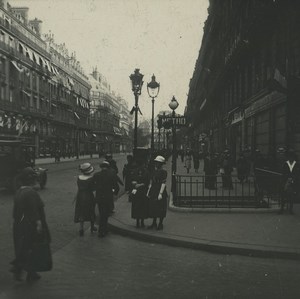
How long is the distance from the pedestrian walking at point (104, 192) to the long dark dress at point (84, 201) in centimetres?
14

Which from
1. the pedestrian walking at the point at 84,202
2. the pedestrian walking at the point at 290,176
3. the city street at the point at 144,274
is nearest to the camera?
the city street at the point at 144,274

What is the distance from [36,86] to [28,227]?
184 feet

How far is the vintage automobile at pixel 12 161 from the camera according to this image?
643 inches

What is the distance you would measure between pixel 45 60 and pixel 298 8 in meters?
51.1

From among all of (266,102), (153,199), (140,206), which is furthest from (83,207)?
(266,102)

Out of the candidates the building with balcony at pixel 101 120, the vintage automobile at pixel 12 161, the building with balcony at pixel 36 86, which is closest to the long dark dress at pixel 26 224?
the vintage automobile at pixel 12 161

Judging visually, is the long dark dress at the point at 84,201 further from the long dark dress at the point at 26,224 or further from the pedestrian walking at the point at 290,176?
the pedestrian walking at the point at 290,176

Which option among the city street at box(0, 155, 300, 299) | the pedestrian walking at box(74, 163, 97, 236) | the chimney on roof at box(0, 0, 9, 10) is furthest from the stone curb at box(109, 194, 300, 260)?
the chimney on roof at box(0, 0, 9, 10)

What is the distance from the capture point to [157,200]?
8.83 metres

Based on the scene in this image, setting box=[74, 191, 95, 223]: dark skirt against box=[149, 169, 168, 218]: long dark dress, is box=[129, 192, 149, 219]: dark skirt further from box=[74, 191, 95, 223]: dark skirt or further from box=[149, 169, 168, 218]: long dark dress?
box=[74, 191, 95, 223]: dark skirt

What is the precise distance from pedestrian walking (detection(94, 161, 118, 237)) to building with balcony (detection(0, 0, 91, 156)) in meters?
30.2

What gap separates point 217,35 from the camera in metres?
41.2

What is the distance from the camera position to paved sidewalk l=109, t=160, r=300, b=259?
7.22 metres

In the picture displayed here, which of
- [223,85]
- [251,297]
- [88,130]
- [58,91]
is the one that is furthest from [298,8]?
[88,130]
